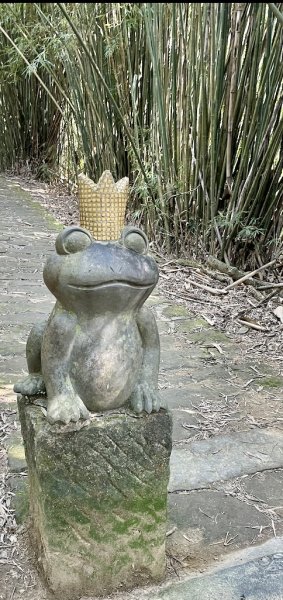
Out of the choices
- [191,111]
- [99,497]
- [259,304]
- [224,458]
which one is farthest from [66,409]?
[191,111]

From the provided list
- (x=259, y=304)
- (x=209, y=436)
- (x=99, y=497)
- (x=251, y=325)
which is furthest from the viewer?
(x=259, y=304)

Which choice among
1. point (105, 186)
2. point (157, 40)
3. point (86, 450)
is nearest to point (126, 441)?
point (86, 450)

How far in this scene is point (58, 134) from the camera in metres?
7.57

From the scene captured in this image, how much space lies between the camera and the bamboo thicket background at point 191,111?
3.02 meters

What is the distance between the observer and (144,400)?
119 cm

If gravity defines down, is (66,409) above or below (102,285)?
below

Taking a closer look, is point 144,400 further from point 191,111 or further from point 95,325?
point 191,111

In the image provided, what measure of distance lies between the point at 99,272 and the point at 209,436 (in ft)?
3.21

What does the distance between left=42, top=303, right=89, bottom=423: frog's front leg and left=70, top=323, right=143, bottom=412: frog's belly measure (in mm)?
15

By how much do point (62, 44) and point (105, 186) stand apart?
4163mm

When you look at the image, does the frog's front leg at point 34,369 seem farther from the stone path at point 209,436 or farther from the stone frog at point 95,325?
the stone path at point 209,436

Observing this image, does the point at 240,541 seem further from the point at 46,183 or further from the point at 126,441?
the point at 46,183

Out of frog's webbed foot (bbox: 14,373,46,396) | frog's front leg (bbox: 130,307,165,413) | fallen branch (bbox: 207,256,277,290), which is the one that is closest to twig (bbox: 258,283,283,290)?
fallen branch (bbox: 207,256,277,290)

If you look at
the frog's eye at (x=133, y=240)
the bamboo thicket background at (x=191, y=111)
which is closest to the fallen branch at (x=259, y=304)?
the bamboo thicket background at (x=191, y=111)
